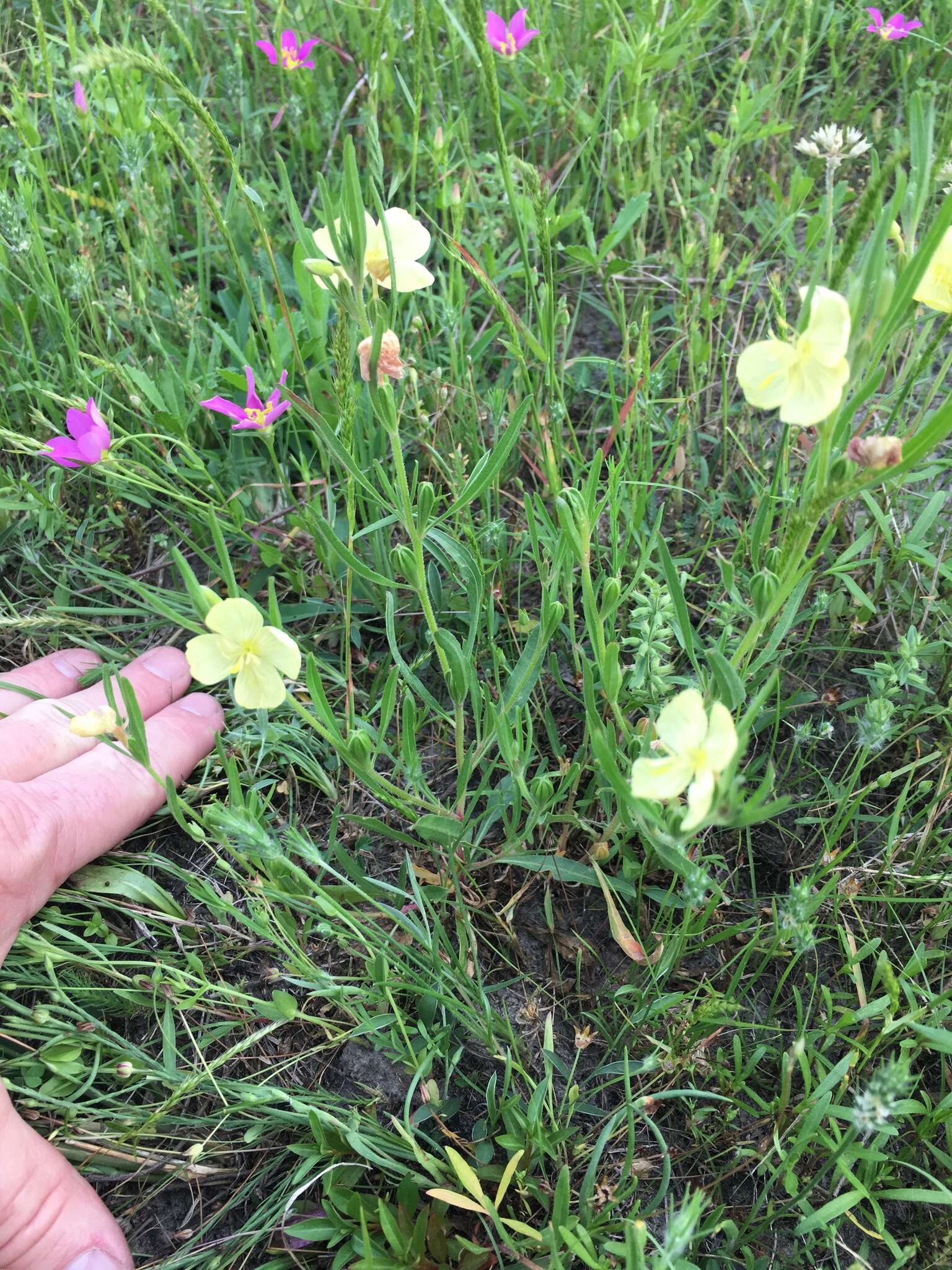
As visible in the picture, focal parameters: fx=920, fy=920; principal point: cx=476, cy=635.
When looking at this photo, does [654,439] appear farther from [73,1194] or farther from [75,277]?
[73,1194]

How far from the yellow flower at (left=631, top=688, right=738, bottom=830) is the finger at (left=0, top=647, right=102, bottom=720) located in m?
1.35

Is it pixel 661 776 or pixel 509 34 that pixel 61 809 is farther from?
pixel 509 34

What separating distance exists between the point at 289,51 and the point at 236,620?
6.26ft

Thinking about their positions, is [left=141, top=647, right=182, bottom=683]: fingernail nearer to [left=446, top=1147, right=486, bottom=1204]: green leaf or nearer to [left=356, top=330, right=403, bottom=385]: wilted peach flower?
[left=356, top=330, right=403, bottom=385]: wilted peach flower

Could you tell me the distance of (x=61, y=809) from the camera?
1637 mm

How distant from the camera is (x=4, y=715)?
1817 millimetres

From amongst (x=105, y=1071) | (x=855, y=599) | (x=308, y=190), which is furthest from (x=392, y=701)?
(x=308, y=190)

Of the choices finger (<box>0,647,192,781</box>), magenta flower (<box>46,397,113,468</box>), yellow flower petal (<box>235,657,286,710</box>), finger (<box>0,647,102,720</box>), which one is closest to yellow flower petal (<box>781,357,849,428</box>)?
yellow flower petal (<box>235,657,286,710</box>)

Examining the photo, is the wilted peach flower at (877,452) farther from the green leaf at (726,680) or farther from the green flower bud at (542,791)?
the green flower bud at (542,791)

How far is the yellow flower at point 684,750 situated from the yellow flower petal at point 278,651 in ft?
1.29

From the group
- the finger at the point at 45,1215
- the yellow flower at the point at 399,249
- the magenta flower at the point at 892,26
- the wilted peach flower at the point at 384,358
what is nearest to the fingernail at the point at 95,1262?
the finger at the point at 45,1215

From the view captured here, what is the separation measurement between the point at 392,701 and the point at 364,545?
0.65 meters

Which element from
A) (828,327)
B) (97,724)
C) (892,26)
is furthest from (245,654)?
(892,26)

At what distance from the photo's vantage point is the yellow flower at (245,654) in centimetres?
102
